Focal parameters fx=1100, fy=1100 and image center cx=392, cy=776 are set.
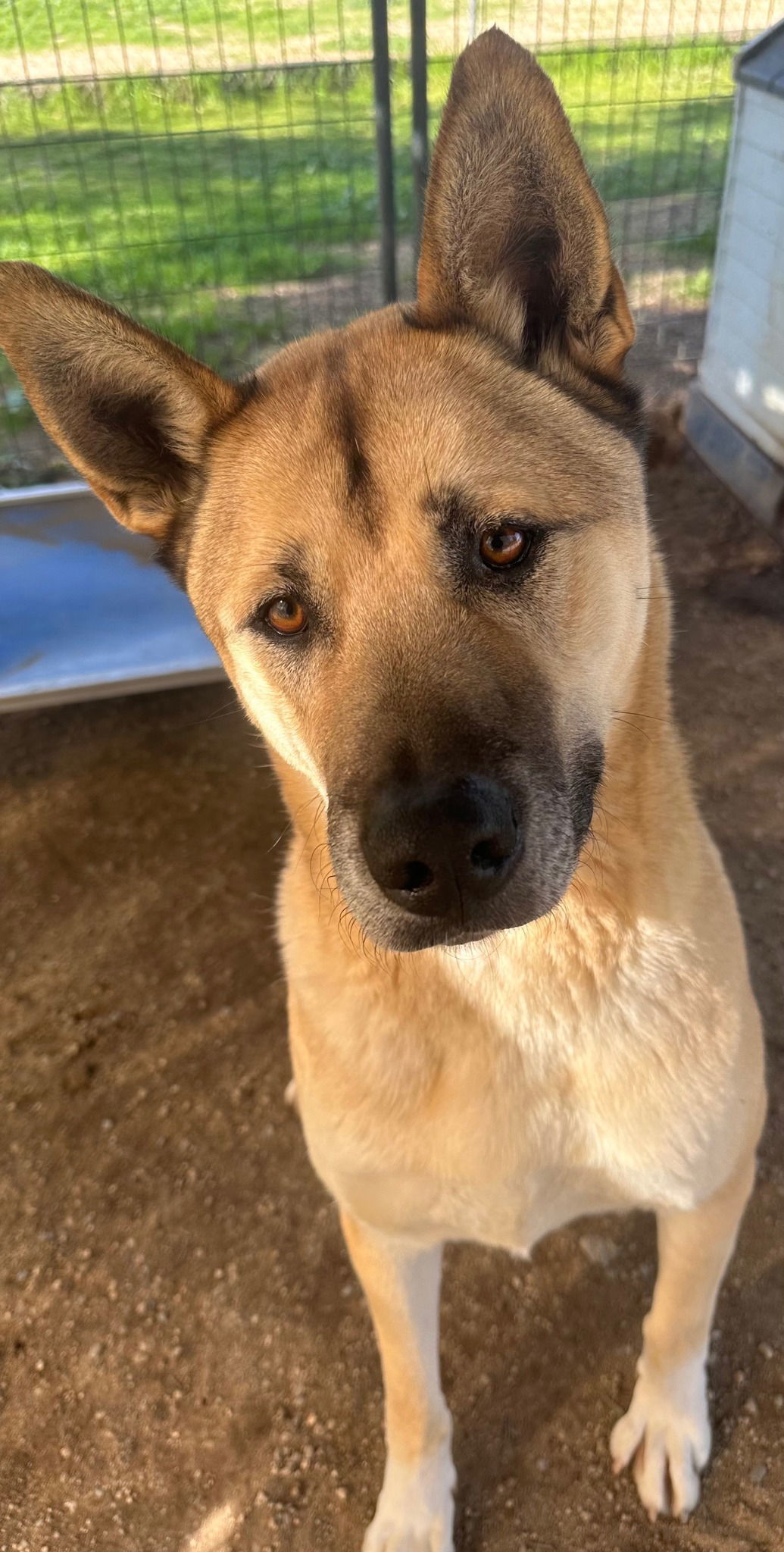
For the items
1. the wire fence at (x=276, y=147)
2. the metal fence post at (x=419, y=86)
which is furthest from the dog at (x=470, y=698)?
the wire fence at (x=276, y=147)

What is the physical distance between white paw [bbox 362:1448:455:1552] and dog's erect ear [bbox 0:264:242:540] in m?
1.80

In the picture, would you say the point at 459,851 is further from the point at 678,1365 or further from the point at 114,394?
the point at 678,1365

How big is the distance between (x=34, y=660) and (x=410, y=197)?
3.36 meters

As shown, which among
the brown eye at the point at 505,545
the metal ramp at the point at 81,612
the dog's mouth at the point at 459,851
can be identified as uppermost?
the brown eye at the point at 505,545

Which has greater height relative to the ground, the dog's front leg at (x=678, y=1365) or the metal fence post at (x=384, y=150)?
the metal fence post at (x=384, y=150)

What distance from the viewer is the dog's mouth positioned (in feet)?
4.31

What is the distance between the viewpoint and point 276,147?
5188 millimetres

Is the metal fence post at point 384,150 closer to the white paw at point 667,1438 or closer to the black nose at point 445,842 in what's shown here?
the black nose at point 445,842

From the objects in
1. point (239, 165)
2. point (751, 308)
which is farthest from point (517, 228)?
point (239, 165)

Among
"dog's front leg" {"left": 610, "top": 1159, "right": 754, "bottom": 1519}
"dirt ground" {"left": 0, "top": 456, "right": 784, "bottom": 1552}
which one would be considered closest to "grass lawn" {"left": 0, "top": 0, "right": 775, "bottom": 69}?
"dirt ground" {"left": 0, "top": 456, "right": 784, "bottom": 1552}

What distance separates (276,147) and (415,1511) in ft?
17.7

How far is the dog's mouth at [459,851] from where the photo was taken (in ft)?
4.31

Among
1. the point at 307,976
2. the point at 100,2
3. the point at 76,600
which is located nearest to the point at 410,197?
the point at 100,2

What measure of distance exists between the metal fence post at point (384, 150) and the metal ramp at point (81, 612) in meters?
1.62
